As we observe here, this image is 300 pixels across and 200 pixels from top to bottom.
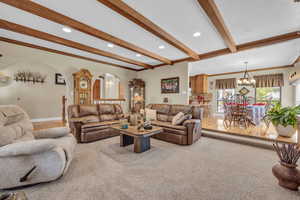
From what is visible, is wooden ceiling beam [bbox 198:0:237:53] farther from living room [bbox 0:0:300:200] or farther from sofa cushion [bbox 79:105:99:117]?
sofa cushion [bbox 79:105:99:117]

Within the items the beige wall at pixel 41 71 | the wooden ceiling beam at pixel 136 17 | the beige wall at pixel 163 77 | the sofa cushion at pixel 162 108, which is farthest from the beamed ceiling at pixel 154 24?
the sofa cushion at pixel 162 108

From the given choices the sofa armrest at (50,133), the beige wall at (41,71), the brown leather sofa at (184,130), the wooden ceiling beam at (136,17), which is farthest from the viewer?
the beige wall at (41,71)

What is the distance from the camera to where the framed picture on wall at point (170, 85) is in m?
5.41

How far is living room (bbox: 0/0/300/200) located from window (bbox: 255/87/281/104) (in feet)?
2.33

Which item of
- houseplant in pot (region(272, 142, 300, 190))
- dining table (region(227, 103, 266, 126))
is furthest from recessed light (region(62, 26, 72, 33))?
dining table (region(227, 103, 266, 126))

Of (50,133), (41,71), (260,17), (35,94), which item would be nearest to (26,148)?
(50,133)

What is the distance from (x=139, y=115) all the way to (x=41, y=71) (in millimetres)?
5916

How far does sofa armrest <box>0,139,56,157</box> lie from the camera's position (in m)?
1.44

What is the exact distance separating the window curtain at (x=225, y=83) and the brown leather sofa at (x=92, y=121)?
6401 millimetres

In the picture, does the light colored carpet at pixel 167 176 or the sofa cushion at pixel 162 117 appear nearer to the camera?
the light colored carpet at pixel 167 176

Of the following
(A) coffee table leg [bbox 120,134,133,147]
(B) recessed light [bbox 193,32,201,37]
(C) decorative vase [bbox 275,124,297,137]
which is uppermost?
(B) recessed light [bbox 193,32,201,37]

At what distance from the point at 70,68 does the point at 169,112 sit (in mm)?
3996

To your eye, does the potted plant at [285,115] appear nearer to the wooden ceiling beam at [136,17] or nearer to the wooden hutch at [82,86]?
the wooden ceiling beam at [136,17]

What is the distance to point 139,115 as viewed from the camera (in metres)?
3.59
